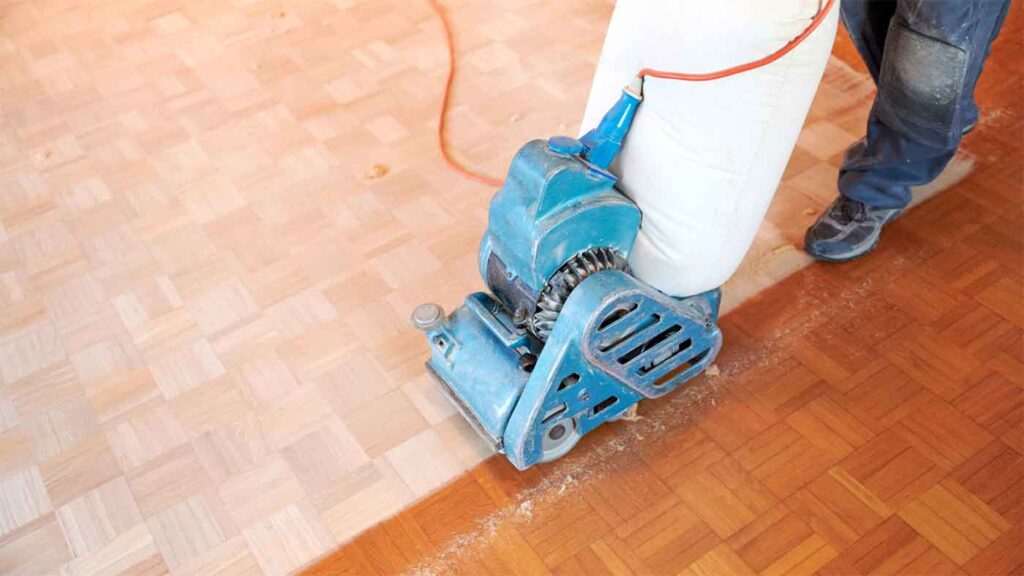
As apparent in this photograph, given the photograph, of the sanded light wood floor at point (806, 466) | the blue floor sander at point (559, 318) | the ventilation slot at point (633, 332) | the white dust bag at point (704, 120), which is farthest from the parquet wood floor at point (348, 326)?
the white dust bag at point (704, 120)

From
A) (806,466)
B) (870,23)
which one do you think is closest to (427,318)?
(806,466)

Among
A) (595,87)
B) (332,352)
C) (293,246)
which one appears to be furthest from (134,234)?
(595,87)

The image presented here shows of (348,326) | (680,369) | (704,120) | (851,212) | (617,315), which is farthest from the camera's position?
(851,212)

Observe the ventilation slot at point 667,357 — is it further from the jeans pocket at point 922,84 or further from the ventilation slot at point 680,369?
the jeans pocket at point 922,84

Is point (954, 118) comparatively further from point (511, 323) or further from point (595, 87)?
point (511, 323)

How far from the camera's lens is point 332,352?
1731 mm

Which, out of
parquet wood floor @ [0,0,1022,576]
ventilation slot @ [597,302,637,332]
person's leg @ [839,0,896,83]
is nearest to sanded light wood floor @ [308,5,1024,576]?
parquet wood floor @ [0,0,1022,576]

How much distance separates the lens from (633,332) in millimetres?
1467

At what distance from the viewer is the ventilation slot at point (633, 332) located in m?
1.44

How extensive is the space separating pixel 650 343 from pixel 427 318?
14.4 inches

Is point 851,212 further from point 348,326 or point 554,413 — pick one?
point 348,326

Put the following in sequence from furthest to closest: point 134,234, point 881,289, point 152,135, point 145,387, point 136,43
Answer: point 136,43 < point 152,135 < point 134,234 < point 881,289 < point 145,387

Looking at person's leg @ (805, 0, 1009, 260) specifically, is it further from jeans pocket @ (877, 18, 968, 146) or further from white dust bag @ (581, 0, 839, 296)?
white dust bag @ (581, 0, 839, 296)

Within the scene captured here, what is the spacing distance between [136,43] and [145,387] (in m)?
1.26
